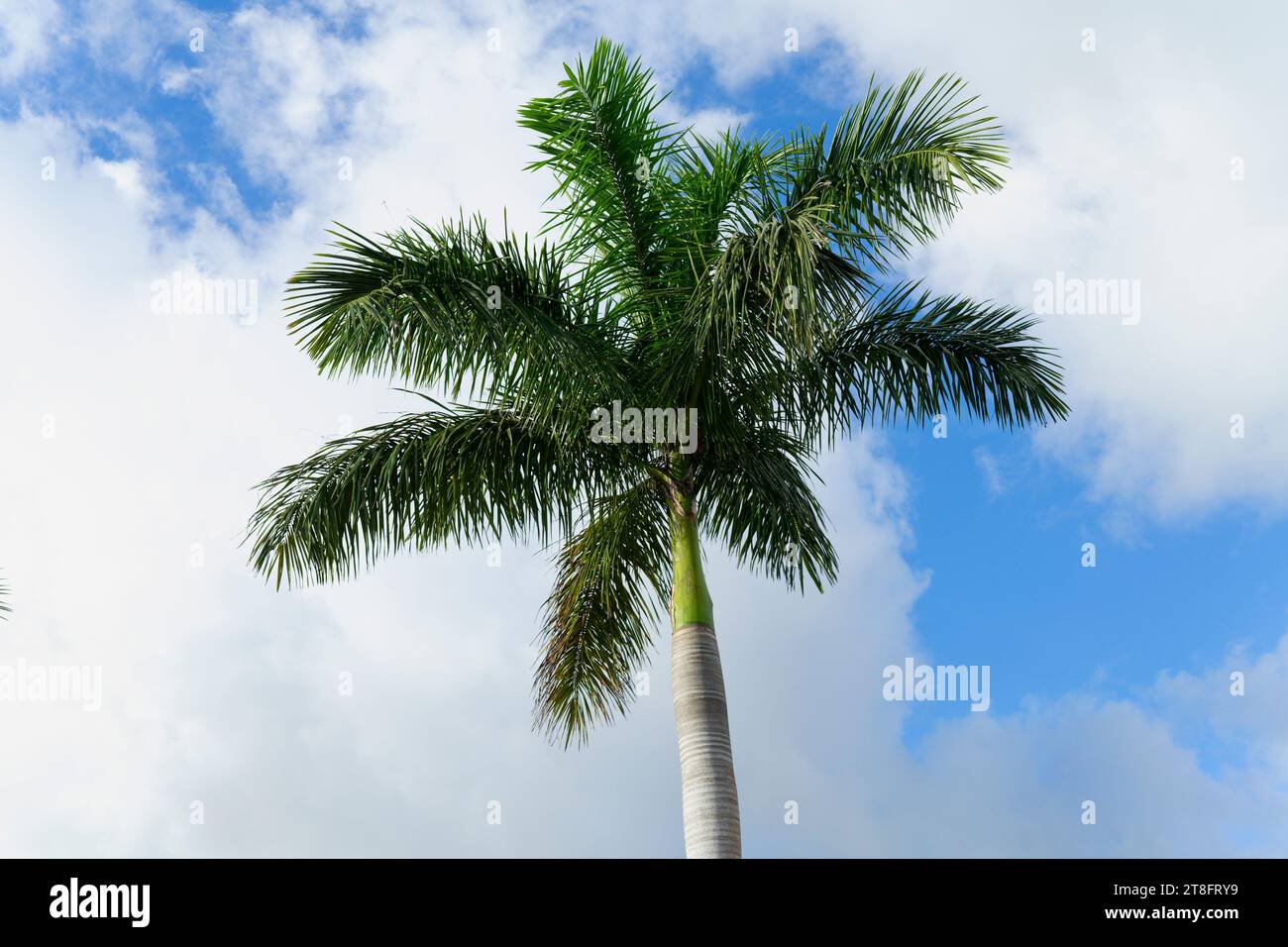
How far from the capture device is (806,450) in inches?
516

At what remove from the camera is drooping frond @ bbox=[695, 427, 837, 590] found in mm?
12305

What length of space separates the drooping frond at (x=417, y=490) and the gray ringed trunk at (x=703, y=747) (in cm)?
197

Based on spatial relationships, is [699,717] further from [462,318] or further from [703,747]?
[462,318]

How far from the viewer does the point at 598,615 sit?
13445 millimetres
